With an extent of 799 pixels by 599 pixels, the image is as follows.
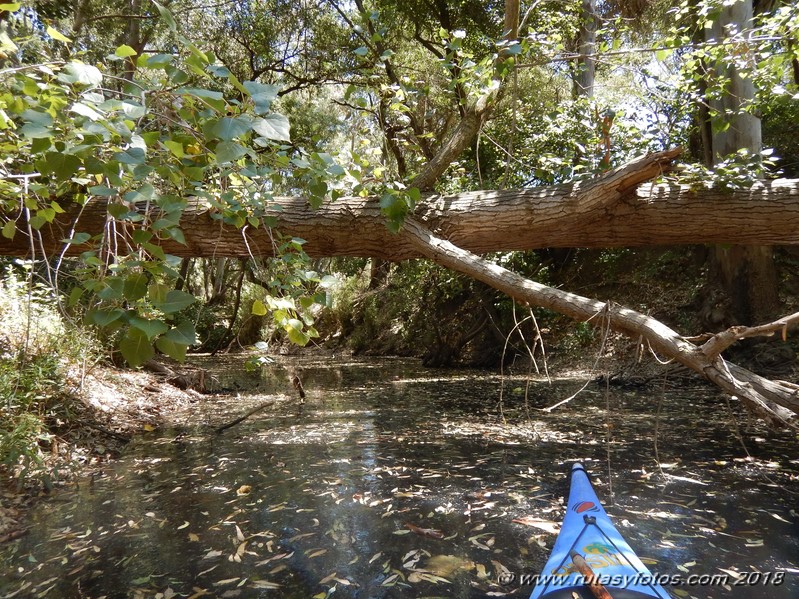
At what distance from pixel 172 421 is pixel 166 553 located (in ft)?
11.1

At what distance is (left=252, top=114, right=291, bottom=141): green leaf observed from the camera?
4.51ft

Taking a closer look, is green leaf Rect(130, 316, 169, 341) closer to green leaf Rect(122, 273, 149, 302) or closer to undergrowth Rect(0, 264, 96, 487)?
green leaf Rect(122, 273, 149, 302)

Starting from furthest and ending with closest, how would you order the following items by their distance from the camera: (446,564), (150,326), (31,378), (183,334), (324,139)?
(324,139) < (31,378) < (446,564) < (183,334) < (150,326)

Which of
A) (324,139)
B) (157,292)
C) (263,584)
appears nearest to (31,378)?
(263,584)

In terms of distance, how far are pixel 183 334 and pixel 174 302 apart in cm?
10

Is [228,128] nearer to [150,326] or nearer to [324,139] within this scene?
[150,326]

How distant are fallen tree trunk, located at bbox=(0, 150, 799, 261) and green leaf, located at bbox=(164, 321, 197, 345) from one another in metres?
2.77

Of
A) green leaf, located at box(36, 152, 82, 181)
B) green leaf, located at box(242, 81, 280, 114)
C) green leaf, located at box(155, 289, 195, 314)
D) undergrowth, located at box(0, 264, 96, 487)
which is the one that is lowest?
undergrowth, located at box(0, 264, 96, 487)

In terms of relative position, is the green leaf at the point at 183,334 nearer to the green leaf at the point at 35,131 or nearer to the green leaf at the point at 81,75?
the green leaf at the point at 35,131

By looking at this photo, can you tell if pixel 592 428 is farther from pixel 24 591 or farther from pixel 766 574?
pixel 24 591

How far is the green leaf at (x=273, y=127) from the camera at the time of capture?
4.51 feet

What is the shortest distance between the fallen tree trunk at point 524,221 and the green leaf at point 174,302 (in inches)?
107

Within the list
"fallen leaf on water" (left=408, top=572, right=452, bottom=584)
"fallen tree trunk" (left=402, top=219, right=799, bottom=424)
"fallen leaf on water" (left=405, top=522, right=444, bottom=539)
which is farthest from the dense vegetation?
"fallen leaf on water" (left=405, top=522, right=444, bottom=539)

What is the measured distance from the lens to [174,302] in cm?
142
